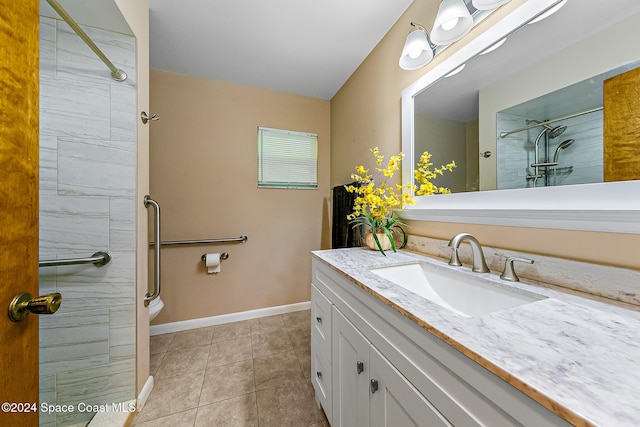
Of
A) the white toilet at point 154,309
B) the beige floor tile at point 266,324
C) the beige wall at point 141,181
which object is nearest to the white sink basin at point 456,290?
the beige wall at point 141,181

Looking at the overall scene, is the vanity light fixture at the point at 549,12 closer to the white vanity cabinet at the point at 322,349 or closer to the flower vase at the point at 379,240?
the flower vase at the point at 379,240

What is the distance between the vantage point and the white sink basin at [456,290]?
733mm

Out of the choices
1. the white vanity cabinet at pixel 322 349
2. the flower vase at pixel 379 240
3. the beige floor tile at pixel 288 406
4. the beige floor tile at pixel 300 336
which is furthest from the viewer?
the beige floor tile at pixel 300 336

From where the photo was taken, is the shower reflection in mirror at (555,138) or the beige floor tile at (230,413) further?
the beige floor tile at (230,413)

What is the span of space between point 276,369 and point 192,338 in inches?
34.3

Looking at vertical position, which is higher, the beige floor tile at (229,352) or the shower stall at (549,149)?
the shower stall at (549,149)

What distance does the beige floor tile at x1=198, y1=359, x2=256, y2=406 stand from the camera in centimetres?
133

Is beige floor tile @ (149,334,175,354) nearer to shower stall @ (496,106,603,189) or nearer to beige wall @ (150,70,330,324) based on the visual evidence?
beige wall @ (150,70,330,324)

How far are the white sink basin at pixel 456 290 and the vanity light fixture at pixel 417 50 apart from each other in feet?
3.52

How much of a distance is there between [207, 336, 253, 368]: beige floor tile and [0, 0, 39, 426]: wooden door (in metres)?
1.23

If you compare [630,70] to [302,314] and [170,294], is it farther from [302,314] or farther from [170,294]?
[170,294]

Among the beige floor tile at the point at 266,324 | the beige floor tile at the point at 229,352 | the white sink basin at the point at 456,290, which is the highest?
the white sink basin at the point at 456,290

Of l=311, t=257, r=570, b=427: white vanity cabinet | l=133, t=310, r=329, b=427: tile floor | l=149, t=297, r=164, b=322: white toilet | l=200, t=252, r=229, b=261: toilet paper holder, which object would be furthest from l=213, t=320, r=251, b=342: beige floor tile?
l=311, t=257, r=570, b=427: white vanity cabinet

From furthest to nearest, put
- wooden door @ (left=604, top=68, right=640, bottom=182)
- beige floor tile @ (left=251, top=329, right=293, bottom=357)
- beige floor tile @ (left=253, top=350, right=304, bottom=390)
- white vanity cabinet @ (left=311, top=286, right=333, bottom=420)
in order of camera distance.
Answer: beige floor tile @ (left=251, top=329, right=293, bottom=357) < beige floor tile @ (left=253, top=350, right=304, bottom=390) < white vanity cabinet @ (left=311, top=286, right=333, bottom=420) < wooden door @ (left=604, top=68, right=640, bottom=182)
